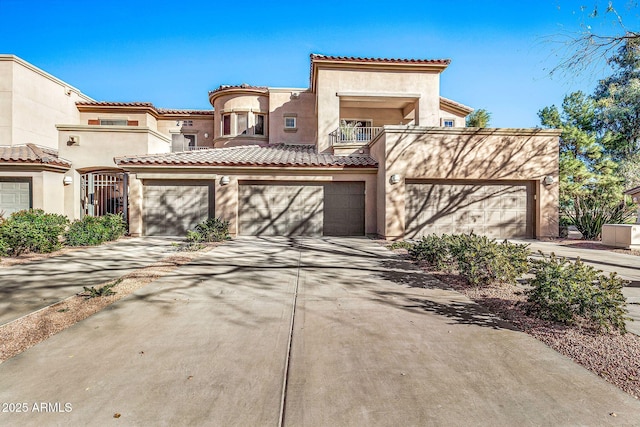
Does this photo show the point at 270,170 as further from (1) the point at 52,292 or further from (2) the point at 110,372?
(2) the point at 110,372

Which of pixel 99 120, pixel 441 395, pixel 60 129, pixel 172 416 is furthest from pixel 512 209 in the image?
pixel 99 120

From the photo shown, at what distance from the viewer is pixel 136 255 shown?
984 centimetres

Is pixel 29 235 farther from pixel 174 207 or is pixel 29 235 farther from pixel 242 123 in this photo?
pixel 242 123

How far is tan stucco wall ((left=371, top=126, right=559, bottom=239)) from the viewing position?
45.7 ft

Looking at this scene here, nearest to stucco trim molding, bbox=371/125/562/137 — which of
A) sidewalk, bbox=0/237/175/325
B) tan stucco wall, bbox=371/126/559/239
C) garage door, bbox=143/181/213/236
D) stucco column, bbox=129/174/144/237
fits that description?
tan stucco wall, bbox=371/126/559/239

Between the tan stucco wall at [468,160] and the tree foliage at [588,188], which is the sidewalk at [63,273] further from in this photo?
the tree foliage at [588,188]

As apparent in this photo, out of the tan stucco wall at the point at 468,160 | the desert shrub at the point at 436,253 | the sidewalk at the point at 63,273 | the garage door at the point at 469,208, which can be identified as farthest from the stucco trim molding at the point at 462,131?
the sidewalk at the point at 63,273

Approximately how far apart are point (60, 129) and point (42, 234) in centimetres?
831

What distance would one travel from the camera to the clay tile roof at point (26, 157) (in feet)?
46.3

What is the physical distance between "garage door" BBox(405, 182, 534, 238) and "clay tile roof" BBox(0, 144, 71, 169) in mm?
15389

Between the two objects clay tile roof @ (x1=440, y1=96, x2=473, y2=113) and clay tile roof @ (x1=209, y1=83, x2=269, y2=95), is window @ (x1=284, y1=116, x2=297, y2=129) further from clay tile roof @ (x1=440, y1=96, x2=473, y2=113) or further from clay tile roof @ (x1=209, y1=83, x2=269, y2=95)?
clay tile roof @ (x1=440, y1=96, x2=473, y2=113)

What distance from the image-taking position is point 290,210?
1520 centimetres

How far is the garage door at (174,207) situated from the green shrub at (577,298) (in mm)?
13153

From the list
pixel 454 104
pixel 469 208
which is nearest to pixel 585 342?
pixel 469 208
